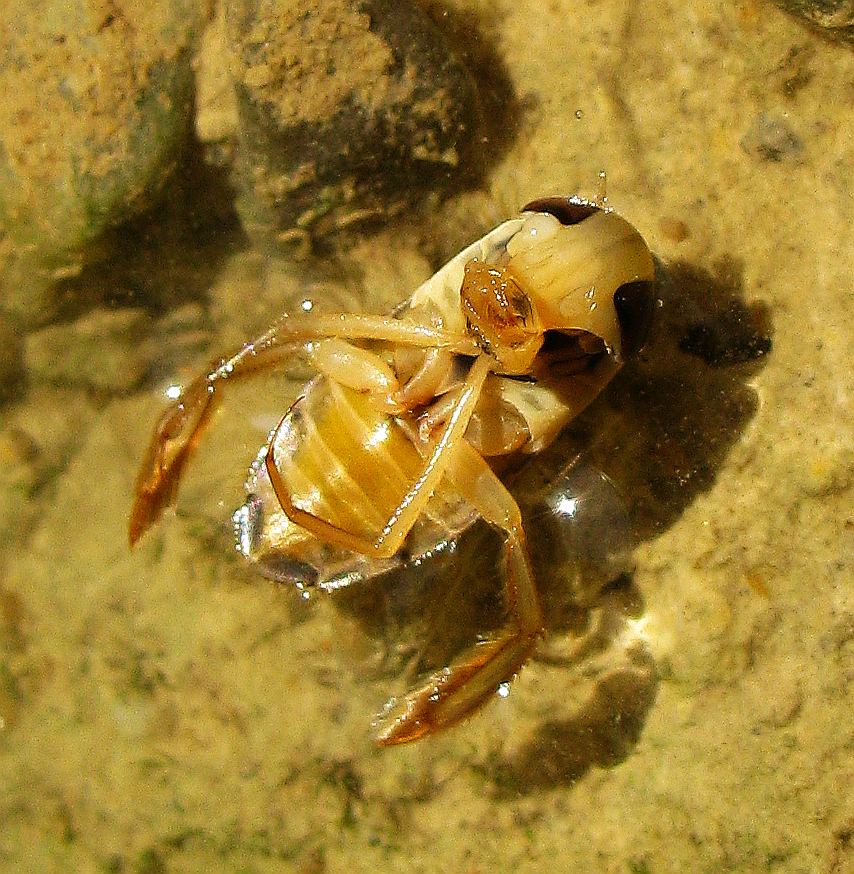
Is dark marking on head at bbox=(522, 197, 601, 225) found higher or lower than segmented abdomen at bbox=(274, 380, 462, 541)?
higher

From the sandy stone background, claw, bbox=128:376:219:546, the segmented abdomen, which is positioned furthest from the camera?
claw, bbox=128:376:219:546

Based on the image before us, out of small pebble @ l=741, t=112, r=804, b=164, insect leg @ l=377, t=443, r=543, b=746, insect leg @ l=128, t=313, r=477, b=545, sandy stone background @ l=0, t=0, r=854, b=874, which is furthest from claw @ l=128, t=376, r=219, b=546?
small pebble @ l=741, t=112, r=804, b=164

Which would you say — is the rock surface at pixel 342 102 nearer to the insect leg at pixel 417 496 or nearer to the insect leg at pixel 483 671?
the insect leg at pixel 417 496

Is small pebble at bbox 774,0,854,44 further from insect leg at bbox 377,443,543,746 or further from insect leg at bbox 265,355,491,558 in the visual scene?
insect leg at bbox 377,443,543,746

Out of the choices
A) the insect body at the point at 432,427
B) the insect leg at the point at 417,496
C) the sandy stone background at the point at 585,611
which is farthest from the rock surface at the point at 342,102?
the insect leg at the point at 417,496

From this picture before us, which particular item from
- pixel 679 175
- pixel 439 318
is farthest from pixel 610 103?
pixel 439 318

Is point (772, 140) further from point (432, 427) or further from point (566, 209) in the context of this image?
point (432, 427)
